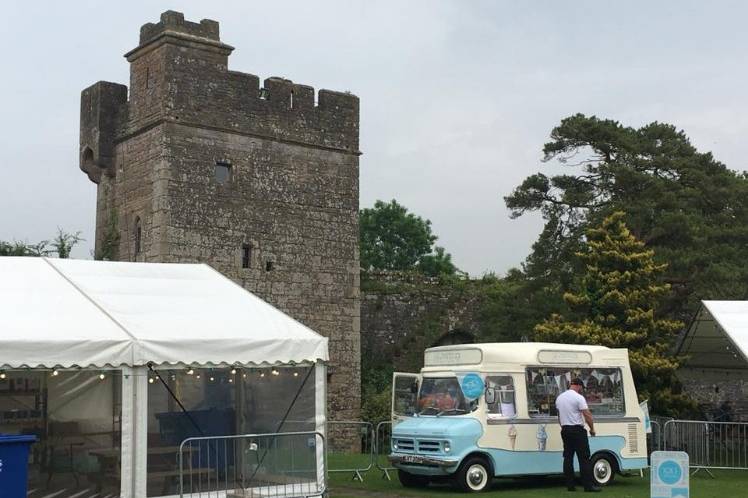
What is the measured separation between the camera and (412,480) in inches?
596

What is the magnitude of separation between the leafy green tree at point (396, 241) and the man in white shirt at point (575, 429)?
47257 millimetres

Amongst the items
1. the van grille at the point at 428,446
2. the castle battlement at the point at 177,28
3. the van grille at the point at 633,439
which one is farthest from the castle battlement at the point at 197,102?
the van grille at the point at 633,439

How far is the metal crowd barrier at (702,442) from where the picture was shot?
17172mm

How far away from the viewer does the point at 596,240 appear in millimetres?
22203

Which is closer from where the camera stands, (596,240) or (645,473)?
(645,473)

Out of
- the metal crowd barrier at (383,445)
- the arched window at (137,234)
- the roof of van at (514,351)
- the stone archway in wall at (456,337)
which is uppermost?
the arched window at (137,234)

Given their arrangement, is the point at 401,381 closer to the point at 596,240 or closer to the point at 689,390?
the point at 596,240

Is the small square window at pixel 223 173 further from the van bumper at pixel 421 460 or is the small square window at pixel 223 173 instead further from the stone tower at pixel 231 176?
the van bumper at pixel 421 460

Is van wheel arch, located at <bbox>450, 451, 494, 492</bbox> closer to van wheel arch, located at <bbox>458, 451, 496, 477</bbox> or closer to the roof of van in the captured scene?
van wheel arch, located at <bbox>458, 451, 496, 477</bbox>

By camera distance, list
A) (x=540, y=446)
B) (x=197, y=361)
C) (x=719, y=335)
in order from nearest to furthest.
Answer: (x=197, y=361) → (x=540, y=446) → (x=719, y=335)

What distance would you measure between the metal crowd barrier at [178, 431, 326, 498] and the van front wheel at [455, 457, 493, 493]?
2.23 m

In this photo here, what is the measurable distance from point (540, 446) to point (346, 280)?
11087mm

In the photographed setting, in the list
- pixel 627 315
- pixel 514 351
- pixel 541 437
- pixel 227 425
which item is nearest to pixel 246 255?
pixel 627 315

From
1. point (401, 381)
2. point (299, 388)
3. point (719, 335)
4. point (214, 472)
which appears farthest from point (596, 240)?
point (214, 472)
